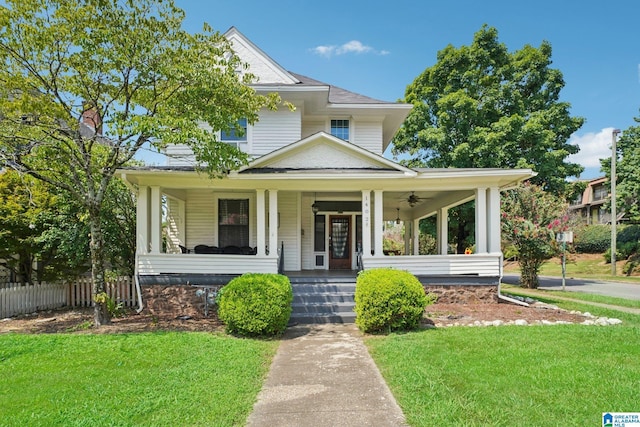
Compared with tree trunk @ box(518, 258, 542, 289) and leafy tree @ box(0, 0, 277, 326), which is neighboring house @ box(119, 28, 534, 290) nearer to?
Answer: leafy tree @ box(0, 0, 277, 326)

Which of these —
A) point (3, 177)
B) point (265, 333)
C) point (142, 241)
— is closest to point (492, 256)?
point (265, 333)

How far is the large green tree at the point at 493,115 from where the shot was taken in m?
19.8

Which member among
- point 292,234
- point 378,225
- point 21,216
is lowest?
point 292,234

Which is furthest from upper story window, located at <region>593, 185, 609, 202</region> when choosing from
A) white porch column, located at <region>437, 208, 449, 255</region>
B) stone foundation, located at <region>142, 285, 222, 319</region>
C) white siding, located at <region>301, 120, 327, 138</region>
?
stone foundation, located at <region>142, 285, 222, 319</region>

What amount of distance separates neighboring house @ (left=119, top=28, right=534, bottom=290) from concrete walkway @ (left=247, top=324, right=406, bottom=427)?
4.29 metres

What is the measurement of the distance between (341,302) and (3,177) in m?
10.3

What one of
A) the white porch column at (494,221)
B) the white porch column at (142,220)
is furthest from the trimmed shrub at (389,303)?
the white porch column at (142,220)

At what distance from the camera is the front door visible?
13.7m

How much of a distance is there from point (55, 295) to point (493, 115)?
22037 millimetres

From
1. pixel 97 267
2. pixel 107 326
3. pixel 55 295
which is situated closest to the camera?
pixel 107 326

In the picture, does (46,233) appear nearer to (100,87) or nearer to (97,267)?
(97,267)

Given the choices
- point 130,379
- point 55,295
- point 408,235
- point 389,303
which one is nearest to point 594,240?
point 408,235

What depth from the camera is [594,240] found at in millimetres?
31703

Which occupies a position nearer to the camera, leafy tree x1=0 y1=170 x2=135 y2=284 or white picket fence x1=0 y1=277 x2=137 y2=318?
white picket fence x1=0 y1=277 x2=137 y2=318
